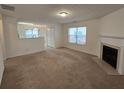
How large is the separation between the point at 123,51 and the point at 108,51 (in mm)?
1168

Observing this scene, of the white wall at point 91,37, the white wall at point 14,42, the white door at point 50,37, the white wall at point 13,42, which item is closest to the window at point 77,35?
the white wall at point 91,37

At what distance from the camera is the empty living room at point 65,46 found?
2727 mm

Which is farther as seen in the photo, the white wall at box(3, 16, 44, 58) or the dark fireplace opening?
the white wall at box(3, 16, 44, 58)

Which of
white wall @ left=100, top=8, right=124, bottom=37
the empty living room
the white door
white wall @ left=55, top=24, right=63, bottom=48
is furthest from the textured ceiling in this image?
the white door

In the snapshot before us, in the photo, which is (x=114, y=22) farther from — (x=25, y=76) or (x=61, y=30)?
(x=61, y=30)

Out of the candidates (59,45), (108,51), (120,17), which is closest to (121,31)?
(120,17)

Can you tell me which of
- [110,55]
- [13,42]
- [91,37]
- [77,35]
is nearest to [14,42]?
[13,42]

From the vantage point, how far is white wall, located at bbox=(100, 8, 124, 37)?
3380mm

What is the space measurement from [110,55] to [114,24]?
132cm

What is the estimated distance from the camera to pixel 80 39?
7.00m

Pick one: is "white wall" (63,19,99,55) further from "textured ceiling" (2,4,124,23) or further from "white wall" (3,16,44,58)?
"white wall" (3,16,44,58)

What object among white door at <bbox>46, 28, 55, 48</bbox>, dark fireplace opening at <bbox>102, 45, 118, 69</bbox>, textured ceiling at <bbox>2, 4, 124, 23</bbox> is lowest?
dark fireplace opening at <bbox>102, 45, 118, 69</bbox>

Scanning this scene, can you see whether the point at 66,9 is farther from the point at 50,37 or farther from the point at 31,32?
the point at 50,37

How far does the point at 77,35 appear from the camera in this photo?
727 centimetres
